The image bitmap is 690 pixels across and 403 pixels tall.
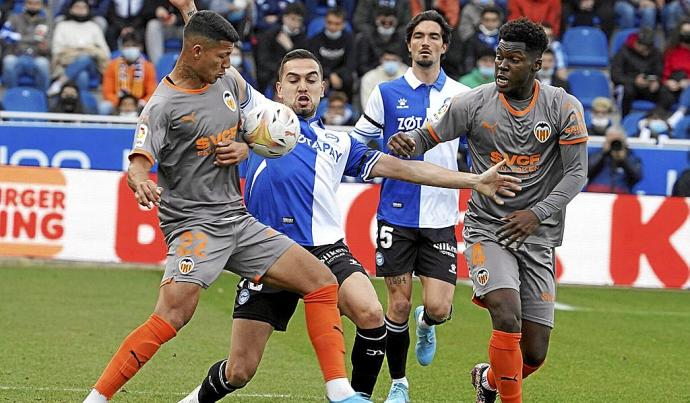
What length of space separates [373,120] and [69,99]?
9249mm

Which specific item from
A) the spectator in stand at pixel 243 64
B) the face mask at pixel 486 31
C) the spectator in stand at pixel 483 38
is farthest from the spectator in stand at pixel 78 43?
the face mask at pixel 486 31

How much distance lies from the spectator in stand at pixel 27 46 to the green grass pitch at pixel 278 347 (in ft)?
13.2

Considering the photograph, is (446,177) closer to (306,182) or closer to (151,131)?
(306,182)

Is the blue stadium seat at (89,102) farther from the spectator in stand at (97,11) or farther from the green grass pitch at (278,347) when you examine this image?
the green grass pitch at (278,347)

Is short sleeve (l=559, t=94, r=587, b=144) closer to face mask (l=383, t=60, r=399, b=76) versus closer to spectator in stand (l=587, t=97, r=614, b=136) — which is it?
face mask (l=383, t=60, r=399, b=76)

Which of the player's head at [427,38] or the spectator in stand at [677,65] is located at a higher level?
the player's head at [427,38]

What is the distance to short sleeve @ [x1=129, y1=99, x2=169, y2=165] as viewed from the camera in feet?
21.2

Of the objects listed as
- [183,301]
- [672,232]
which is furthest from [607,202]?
[183,301]

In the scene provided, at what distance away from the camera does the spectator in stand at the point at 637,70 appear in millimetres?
19281

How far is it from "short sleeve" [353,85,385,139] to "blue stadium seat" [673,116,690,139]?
10.2 meters

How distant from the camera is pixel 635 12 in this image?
69.2ft

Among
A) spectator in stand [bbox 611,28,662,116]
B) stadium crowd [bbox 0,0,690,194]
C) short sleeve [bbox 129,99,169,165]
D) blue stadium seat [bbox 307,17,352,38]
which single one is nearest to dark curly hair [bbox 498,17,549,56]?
short sleeve [bbox 129,99,169,165]

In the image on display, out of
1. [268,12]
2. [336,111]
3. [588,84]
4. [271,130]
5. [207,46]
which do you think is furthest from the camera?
[588,84]

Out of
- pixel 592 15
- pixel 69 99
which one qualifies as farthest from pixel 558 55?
pixel 69 99
